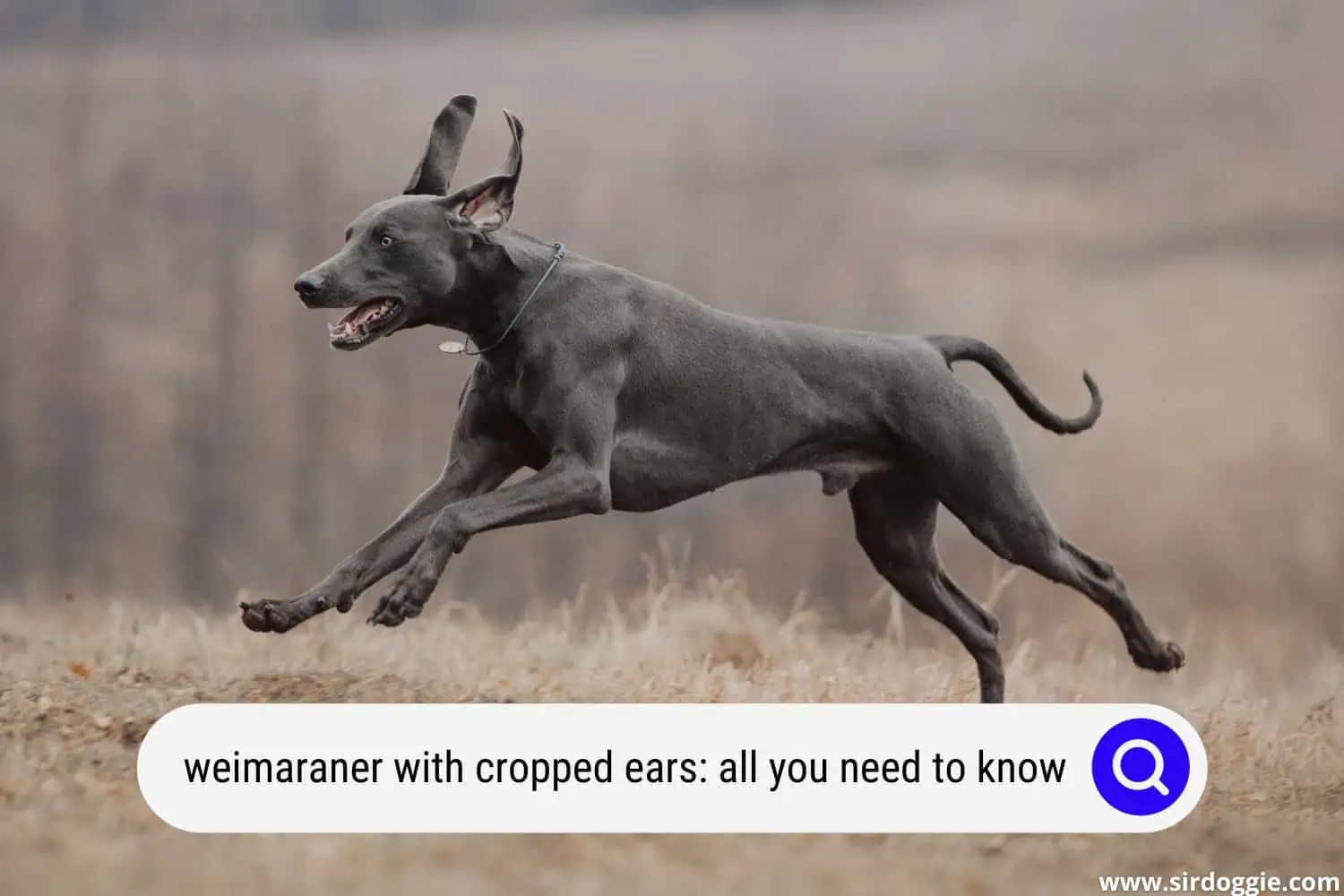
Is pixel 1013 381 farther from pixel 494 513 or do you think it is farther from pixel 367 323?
pixel 367 323

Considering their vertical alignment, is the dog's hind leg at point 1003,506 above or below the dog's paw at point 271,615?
above

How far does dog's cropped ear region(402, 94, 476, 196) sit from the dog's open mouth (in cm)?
46

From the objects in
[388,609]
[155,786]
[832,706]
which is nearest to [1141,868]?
[832,706]

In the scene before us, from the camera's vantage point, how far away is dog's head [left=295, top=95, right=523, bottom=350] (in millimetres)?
4914

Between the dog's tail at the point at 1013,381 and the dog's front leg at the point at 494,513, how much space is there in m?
1.51

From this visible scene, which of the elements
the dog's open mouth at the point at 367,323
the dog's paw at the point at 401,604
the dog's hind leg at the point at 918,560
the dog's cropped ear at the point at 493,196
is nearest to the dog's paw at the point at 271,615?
the dog's paw at the point at 401,604

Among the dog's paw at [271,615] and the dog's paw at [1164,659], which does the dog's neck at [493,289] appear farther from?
the dog's paw at [1164,659]

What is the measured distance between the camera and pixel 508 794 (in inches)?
171

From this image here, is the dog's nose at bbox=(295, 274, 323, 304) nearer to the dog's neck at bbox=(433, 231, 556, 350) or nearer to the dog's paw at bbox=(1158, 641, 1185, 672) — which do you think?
the dog's neck at bbox=(433, 231, 556, 350)

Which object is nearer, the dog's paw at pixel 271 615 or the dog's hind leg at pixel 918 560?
the dog's paw at pixel 271 615

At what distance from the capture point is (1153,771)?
4.59 m

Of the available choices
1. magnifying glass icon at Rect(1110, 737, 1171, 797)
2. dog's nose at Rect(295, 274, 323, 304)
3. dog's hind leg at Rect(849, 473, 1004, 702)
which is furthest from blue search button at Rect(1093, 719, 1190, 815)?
dog's nose at Rect(295, 274, 323, 304)

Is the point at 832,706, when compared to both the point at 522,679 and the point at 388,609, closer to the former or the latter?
the point at 388,609

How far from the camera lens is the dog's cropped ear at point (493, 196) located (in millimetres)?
5074
